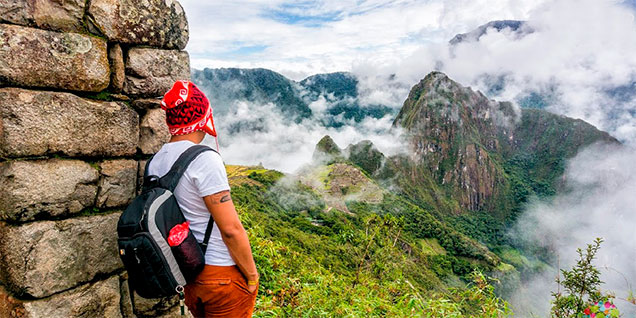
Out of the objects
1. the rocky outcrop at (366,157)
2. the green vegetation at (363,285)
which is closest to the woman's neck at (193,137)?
the green vegetation at (363,285)

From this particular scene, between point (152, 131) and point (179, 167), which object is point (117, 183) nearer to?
point (152, 131)

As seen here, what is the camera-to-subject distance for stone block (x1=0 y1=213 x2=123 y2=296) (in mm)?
2391

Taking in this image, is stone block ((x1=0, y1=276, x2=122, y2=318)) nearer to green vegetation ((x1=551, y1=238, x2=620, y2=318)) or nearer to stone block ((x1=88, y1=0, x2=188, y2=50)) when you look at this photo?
stone block ((x1=88, y1=0, x2=188, y2=50))

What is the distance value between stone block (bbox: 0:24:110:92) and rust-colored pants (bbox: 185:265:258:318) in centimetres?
186

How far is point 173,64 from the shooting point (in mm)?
3250

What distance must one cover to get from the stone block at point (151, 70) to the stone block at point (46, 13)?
1.52ft

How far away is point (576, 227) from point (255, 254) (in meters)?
192

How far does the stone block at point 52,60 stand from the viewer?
7.52 ft

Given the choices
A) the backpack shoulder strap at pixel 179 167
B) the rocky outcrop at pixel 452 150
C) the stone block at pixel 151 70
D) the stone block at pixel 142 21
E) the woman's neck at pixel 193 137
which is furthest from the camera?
the rocky outcrop at pixel 452 150

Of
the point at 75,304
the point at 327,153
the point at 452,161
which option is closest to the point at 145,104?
the point at 75,304

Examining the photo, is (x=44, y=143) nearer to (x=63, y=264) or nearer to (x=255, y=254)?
(x=63, y=264)

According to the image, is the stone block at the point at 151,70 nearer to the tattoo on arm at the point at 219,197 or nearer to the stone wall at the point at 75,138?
the stone wall at the point at 75,138

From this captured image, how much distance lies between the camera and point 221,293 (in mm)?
2312

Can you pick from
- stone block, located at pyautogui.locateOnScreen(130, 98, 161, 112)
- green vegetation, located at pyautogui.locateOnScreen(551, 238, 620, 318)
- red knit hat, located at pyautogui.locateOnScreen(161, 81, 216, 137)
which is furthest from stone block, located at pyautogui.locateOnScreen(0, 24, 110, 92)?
green vegetation, located at pyautogui.locateOnScreen(551, 238, 620, 318)
